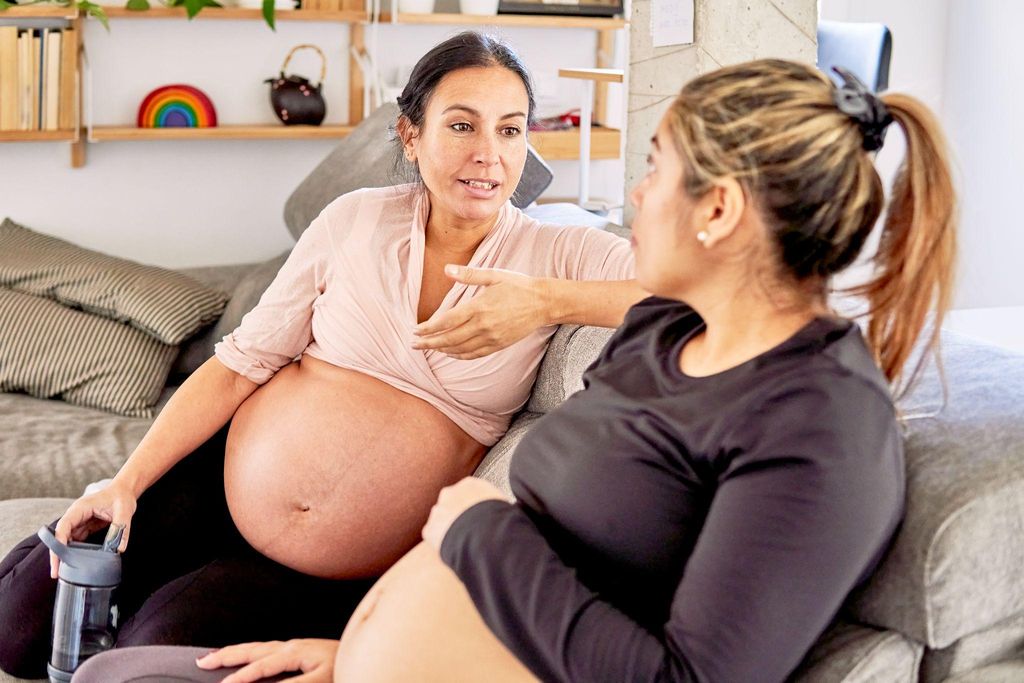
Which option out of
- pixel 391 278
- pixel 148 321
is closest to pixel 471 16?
pixel 148 321

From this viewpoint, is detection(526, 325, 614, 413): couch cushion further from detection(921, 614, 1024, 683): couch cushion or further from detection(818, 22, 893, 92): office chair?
detection(818, 22, 893, 92): office chair

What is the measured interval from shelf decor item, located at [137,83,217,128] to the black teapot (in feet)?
0.70

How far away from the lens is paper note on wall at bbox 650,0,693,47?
2264mm

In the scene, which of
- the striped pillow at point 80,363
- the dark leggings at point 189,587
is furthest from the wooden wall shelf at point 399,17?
the dark leggings at point 189,587

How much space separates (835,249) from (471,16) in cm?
309

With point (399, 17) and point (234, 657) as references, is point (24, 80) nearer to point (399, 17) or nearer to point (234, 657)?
point (399, 17)

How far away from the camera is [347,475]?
1690 millimetres

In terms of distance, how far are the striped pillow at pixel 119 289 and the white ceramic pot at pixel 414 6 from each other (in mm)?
1276

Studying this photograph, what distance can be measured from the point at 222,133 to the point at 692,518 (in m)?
3.06

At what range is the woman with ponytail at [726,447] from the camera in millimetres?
978

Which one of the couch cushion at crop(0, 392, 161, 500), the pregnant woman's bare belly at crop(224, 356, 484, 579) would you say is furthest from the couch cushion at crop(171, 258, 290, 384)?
the pregnant woman's bare belly at crop(224, 356, 484, 579)

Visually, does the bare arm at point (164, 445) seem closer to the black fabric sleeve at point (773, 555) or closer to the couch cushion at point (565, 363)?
the couch cushion at point (565, 363)

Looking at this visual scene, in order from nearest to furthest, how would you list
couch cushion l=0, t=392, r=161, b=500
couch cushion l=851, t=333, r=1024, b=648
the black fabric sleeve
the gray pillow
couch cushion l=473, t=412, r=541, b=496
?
the black fabric sleeve, couch cushion l=851, t=333, r=1024, b=648, couch cushion l=473, t=412, r=541, b=496, couch cushion l=0, t=392, r=161, b=500, the gray pillow

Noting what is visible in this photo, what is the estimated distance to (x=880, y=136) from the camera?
1051mm
